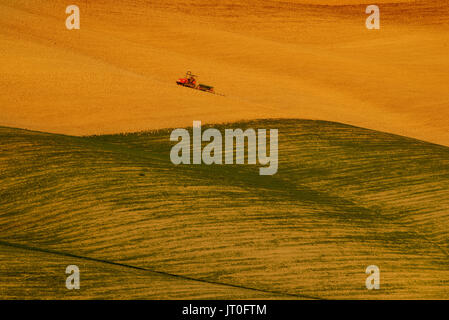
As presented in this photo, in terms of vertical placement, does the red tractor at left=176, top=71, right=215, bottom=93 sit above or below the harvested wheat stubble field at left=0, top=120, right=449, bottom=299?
above

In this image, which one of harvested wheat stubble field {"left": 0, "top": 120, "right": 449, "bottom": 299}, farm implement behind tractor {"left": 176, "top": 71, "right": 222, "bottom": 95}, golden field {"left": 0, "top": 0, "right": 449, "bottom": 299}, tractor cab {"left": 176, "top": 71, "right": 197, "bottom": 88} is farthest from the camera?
tractor cab {"left": 176, "top": 71, "right": 197, "bottom": 88}

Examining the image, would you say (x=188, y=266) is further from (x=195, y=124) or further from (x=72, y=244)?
(x=195, y=124)

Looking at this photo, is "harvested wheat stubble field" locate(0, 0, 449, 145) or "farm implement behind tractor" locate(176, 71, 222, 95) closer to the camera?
"harvested wheat stubble field" locate(0, 0, 449, 145)

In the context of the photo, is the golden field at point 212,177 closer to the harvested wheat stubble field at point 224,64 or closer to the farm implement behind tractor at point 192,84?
the harvested wheat stubble field at point 224,64

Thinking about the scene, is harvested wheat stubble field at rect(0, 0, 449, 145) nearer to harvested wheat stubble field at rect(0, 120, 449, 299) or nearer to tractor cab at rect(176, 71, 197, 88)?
tractor cab at rect(176, 71, 197, 88)

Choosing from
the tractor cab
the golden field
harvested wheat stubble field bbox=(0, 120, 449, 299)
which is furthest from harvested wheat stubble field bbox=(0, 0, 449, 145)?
harvested wheat stubble field bbox=(0, 120, 449, 299)

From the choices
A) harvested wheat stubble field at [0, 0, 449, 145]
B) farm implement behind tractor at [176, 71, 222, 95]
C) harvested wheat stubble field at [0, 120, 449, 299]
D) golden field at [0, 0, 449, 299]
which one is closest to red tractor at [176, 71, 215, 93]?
farm implement behind tractor at [176, 71, 222, 95]

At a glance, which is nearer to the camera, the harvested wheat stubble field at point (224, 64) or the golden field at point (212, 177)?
the golden field at point (212, 177)

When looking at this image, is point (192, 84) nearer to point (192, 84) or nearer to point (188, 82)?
point (192, 84)

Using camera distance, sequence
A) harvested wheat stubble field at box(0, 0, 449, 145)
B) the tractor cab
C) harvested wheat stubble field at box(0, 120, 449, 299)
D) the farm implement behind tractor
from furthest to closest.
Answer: the tractor cab
the farm implement behind tractor
harvested wheat stubble field at box(0, 0, 449, 145)
harvested wheat stubble field at box(0, 120, 449, 299)

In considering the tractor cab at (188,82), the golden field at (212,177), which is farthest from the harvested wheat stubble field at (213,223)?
the tractor cab at (188,82)
